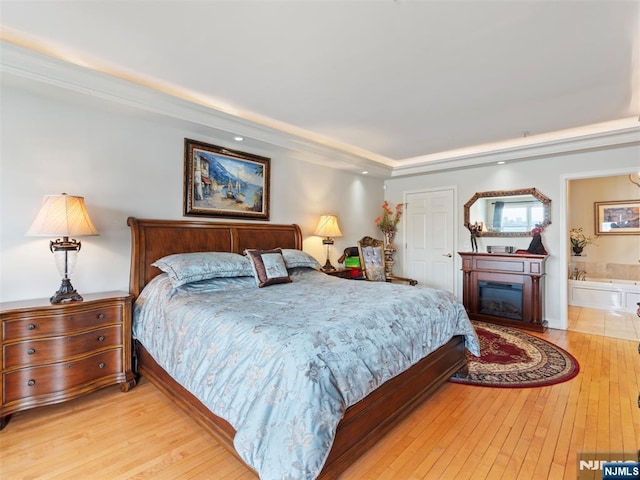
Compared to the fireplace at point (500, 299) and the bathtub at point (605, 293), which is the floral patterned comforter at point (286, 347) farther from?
the bathtub at point (605, 293)

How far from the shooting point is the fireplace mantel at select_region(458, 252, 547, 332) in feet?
13.8

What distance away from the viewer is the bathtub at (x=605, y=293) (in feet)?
16.6

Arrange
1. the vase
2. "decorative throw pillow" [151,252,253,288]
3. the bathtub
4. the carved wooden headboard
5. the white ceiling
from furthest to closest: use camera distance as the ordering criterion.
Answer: the vase → the bathtub → the carved wooden headboard → "decorative throw pillow" [151,252,253,288] → the white ceiling

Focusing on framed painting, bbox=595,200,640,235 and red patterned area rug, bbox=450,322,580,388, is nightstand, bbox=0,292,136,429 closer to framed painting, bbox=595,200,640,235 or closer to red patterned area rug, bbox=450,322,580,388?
red patterned area rug, bbox=450,322,580,388

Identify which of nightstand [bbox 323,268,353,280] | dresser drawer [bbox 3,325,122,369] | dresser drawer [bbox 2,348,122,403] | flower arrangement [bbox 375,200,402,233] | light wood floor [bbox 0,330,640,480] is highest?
flower arrangement [bbox 375,200,402,233]

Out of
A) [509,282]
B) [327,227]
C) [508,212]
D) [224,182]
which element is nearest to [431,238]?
[508,212]

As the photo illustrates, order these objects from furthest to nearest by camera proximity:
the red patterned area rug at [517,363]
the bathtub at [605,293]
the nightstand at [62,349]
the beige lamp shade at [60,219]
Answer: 1. the bathtub at [605,293]
2. the red patterned area rug at [517,363]
3. the beige lamp shade at [60,219]
4. the nightstand at [62,349]

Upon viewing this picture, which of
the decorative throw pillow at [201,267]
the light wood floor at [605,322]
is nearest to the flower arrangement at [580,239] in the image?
the light wood floor at [605,322]

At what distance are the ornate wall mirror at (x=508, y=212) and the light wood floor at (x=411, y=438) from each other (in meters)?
2.40

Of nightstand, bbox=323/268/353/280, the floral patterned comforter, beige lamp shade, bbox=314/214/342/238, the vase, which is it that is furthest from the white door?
the floral patterned comforter

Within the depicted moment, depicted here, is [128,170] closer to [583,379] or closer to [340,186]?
[340,186]

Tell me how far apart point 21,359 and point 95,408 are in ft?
1.97

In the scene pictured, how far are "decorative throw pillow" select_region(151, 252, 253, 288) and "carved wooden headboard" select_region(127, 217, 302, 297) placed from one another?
0.14 meters

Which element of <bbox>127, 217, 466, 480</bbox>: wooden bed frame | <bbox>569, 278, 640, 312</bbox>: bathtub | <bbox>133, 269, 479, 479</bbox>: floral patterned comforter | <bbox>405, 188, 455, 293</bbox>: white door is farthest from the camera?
<bbox>405, 188, 455, 293</bbox>: white door
